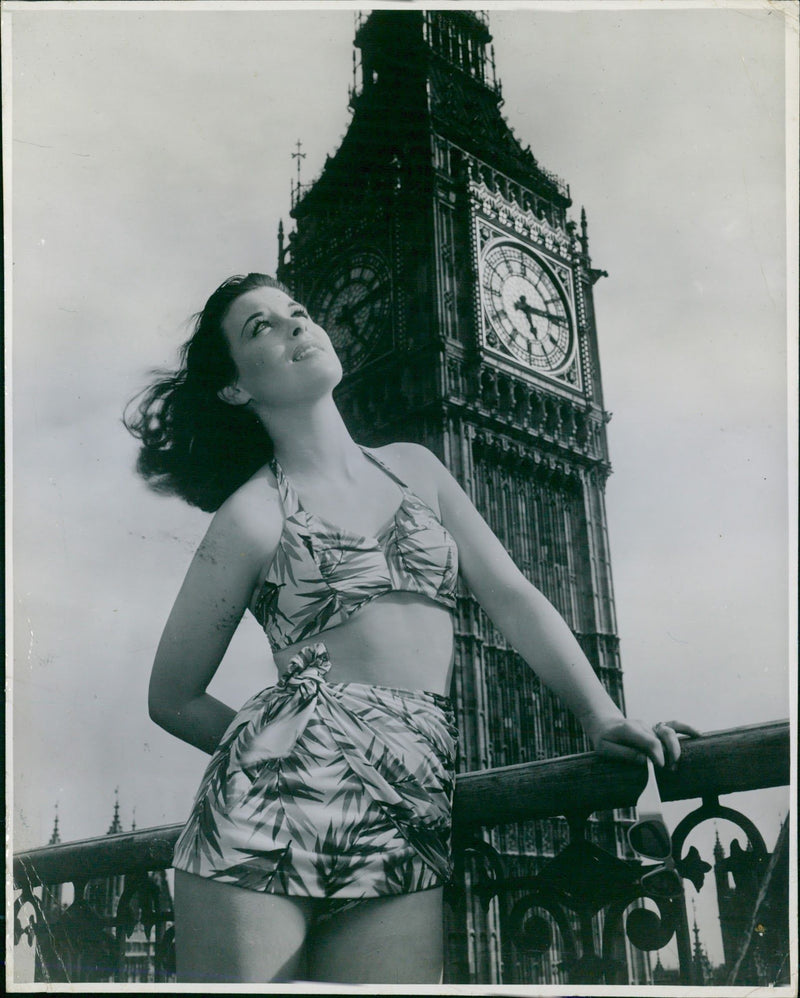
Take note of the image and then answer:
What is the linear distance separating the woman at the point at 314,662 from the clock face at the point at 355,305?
179mm

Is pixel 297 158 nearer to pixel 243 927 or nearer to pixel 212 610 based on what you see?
pixel 212 610

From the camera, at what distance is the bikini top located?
8.95 feet

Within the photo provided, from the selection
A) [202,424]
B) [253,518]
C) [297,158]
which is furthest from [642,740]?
[297,158]

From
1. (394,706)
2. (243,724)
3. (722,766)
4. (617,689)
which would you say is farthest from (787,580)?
(243,724)

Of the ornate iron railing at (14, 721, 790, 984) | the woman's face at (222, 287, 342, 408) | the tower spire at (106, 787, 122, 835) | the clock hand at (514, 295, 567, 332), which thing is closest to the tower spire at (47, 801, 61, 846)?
the ornate iron railing at (14, 721, 790, 984)

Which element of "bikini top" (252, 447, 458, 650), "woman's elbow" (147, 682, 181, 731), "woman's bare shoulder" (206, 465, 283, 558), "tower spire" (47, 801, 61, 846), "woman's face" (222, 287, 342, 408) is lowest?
"tower spire" (47, 801, 61, 846)

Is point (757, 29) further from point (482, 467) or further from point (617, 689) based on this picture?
point (617, 689)

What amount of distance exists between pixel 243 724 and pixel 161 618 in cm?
64

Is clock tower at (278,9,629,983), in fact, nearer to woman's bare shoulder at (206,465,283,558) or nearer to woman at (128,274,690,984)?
woman at (128,274,690,984)

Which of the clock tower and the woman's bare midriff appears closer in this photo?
the woman's bare midriff

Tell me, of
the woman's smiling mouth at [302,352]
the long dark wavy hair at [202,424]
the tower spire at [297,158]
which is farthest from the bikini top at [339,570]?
the tower spire at [297,158]

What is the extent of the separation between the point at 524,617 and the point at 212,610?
0.89m

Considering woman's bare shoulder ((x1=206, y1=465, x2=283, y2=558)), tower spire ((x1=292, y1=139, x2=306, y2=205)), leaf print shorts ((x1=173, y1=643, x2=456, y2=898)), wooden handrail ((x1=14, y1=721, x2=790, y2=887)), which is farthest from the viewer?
tower spire ((x1=292, y1=139, x2=306, y2=205))

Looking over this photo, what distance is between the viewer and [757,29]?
3352 millimetres
